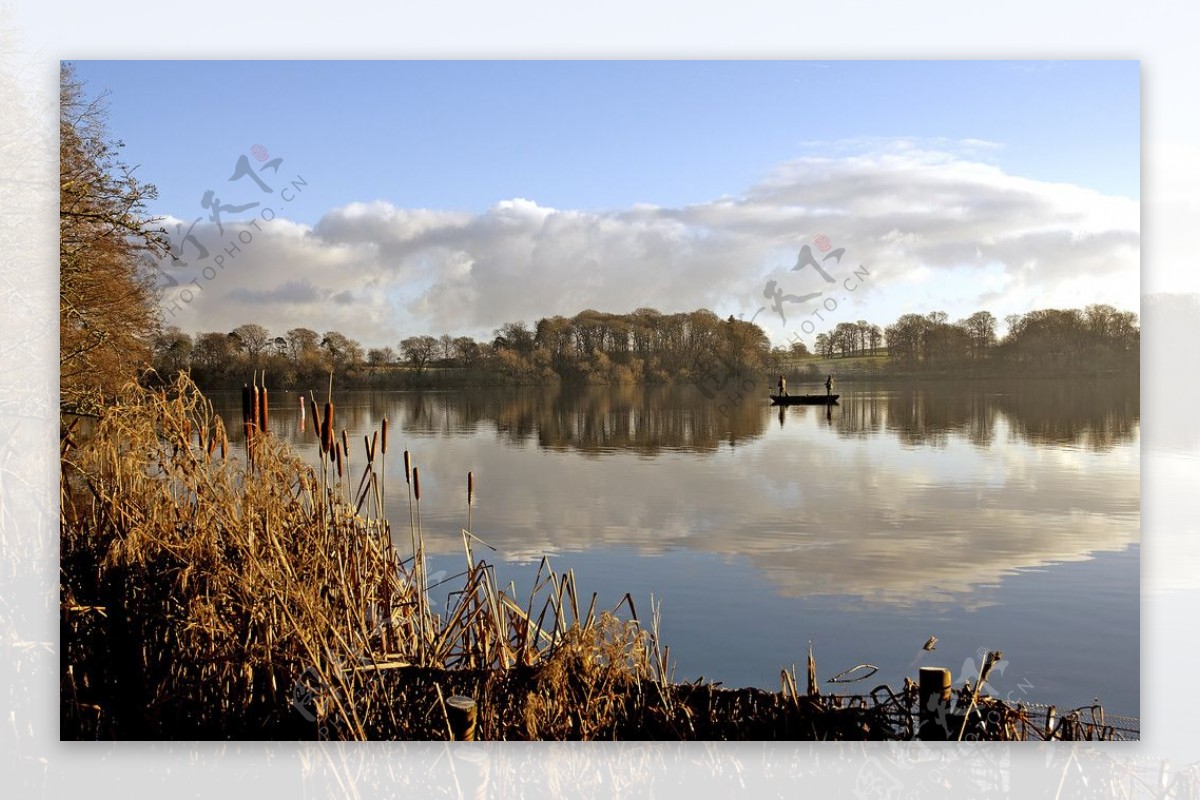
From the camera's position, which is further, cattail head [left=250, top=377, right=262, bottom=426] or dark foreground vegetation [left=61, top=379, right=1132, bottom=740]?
cattail head [left=250, top=377, right=262, bottom=426]

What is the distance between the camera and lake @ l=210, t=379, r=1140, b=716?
428cm

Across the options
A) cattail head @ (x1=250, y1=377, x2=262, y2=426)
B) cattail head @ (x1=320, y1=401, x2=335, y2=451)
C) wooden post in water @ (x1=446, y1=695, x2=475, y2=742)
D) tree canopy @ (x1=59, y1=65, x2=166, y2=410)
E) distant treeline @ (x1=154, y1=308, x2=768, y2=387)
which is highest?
tree canopy @ (x1=59, y1=65, x2=166, y2=410)

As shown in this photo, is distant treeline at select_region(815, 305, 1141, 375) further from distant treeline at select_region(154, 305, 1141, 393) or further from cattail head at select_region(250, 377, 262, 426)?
cattail head at select_region(250, 377, 262, 426)

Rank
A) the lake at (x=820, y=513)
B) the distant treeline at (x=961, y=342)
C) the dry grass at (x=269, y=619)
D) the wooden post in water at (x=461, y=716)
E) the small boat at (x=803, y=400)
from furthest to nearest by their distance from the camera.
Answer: the small boat at (x=803, y=400)
the distant treeline at (x=961, y=342)
the lake at (x=820, y=513)
the dry grass at (x=269, y=619)
the wooden post in water at (x=461, y=716)

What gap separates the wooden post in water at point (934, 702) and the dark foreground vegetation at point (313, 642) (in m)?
0.01

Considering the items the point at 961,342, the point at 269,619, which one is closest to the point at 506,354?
the point at 269,619

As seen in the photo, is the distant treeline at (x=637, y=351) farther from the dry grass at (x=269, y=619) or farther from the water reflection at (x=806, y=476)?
the dry grass at (x=269, y=619)

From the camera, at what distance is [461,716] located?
3.81m

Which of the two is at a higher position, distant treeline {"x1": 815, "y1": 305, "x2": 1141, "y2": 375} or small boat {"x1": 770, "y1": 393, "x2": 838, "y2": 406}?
distant treeline {"x1": 815, "y1": 305, "x2": 1141, "y2": 375}

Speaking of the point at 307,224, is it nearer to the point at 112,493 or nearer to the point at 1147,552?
the point at 112,493

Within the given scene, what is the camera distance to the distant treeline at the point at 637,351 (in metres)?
4.52

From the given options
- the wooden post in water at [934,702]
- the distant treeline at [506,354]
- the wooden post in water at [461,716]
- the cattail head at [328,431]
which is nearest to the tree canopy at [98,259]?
the distant treeline at [506,354]

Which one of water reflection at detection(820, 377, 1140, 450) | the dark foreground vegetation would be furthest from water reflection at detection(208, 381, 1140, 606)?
the dark foreground vegetation

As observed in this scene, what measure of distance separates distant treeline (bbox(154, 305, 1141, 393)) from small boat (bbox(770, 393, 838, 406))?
11 centimetres
